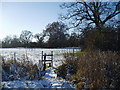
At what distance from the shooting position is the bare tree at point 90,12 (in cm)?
511

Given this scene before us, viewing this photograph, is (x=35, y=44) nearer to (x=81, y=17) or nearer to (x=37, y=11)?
(x=81, y=17)

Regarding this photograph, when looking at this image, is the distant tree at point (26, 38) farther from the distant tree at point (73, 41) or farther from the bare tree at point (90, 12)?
the distant tree at point (73, 41)

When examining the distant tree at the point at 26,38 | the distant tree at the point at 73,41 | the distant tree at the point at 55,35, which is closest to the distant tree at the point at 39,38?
the distant tree at the point at 55,35

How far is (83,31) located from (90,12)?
126cm

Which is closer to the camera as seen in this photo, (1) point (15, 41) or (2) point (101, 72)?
(2) point (101, 72)

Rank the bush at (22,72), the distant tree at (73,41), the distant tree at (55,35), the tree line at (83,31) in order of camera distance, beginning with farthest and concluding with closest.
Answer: the distant tree at (73,41) → the distant tree at (55,35) → the tree line at (83,31) → the bush at (22,72)

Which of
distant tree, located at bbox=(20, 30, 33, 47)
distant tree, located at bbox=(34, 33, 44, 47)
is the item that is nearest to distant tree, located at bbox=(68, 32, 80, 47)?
distant tree, located at bbox=(34, 33, 44, 47)

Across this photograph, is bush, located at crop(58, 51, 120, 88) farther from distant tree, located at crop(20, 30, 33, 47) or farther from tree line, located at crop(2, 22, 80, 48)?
distant tree, located at crop(20, 30, 33, 47)

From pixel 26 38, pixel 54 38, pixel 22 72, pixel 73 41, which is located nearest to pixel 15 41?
pixel 26 38

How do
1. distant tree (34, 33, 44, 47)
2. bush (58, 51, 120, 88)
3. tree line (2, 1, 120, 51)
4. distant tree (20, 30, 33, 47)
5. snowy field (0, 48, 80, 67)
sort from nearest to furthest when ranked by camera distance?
bush (58, 51, 120, 88) < snowy field (0, 48, 80, 67) < tree line (2, 1, 120, 51) < distant tree (34, 33, 44, 47) < distant tree (20, 30, 33, 47)

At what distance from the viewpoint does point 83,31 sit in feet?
16.9

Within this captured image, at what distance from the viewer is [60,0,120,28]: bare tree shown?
5113 mm

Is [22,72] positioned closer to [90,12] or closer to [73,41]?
[73,41]

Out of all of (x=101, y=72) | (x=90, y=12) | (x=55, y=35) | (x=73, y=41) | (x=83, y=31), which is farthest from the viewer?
(x=90, y=12)
